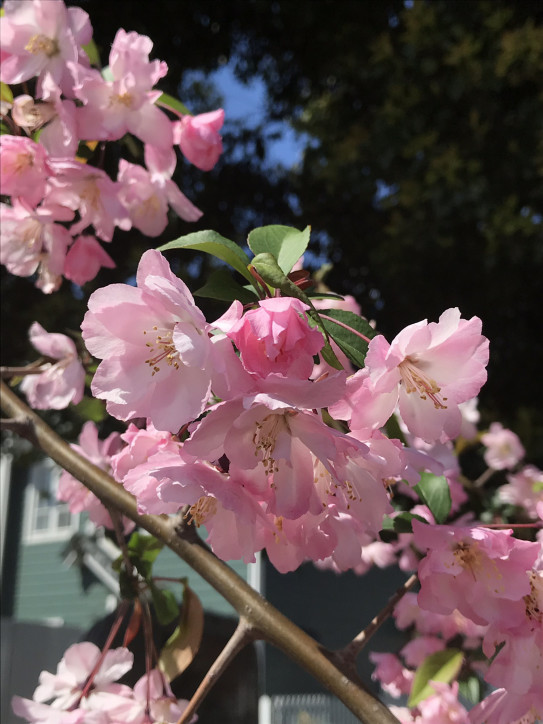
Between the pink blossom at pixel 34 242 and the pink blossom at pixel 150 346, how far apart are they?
0.53 meters

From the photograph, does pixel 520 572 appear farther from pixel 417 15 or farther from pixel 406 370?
pixel 417 15

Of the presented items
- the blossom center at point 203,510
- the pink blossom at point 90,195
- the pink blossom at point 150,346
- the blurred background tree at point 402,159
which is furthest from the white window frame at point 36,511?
the pink blossom at point 150,346

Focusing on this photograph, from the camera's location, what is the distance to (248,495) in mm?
626

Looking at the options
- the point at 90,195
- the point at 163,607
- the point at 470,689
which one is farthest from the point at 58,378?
the point at 470,689

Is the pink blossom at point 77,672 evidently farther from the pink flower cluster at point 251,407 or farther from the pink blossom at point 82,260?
the pink blossom at point 82,260

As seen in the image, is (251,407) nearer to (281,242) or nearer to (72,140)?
(281,242)

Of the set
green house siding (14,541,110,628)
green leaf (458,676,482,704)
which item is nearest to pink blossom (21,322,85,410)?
green leaf (458,676,482,704)

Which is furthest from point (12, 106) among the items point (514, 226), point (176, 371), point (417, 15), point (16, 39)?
point (417, 15)

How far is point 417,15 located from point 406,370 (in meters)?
4.67

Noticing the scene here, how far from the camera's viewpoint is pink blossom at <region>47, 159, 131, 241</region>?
1.02 m

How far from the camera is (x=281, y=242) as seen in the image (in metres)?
0.76

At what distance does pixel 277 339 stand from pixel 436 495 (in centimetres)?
52

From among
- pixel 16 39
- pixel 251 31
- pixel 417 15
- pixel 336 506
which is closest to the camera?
pixel 336 506

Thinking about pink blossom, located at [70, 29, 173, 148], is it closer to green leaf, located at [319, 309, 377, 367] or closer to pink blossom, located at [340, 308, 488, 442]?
green leaf, located at [319, 309, 377, 367]
